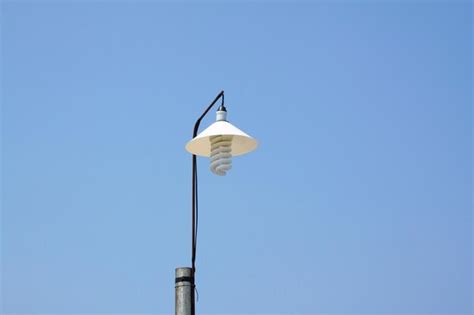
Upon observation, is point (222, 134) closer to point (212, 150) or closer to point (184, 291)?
point (212, 150)

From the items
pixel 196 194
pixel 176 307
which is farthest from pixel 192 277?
pixel 196 194

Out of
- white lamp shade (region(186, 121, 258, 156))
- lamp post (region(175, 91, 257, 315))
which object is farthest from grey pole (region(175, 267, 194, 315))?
white lamp shade (region(186, 121, 258, 156))

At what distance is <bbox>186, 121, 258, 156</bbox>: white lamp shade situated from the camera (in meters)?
6.59

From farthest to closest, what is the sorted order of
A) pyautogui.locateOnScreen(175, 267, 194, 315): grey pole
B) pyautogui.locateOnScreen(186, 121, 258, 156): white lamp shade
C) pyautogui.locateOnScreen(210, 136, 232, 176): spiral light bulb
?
pyautogui.locateOnScreen(210, 136, 232, 176): spiral light bulb, pyautogui.locateOnScreen(186, 121, 258, 156): white lamp shade, pyautogui.locateOnScreen(175, 267, 194, 315): grey pole

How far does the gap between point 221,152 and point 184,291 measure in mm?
1194

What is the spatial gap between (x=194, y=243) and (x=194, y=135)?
95 centimetres

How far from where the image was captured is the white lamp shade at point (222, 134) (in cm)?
659

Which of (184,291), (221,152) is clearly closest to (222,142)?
(221,152)

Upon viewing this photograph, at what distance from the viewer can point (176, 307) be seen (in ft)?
20.8

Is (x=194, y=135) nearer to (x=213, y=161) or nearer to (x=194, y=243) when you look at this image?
(x=213, y=161)

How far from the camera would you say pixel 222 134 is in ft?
21.5

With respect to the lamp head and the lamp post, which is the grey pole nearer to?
the lamp post

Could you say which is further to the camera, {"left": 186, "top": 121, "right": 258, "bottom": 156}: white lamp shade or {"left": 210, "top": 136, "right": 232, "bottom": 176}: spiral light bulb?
{"left": 210, "top": 136, "right": 232, "bottom": 176}: spiral light bulb

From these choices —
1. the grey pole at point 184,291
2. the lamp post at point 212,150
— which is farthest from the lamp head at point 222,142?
the grey pole at point 184,291
